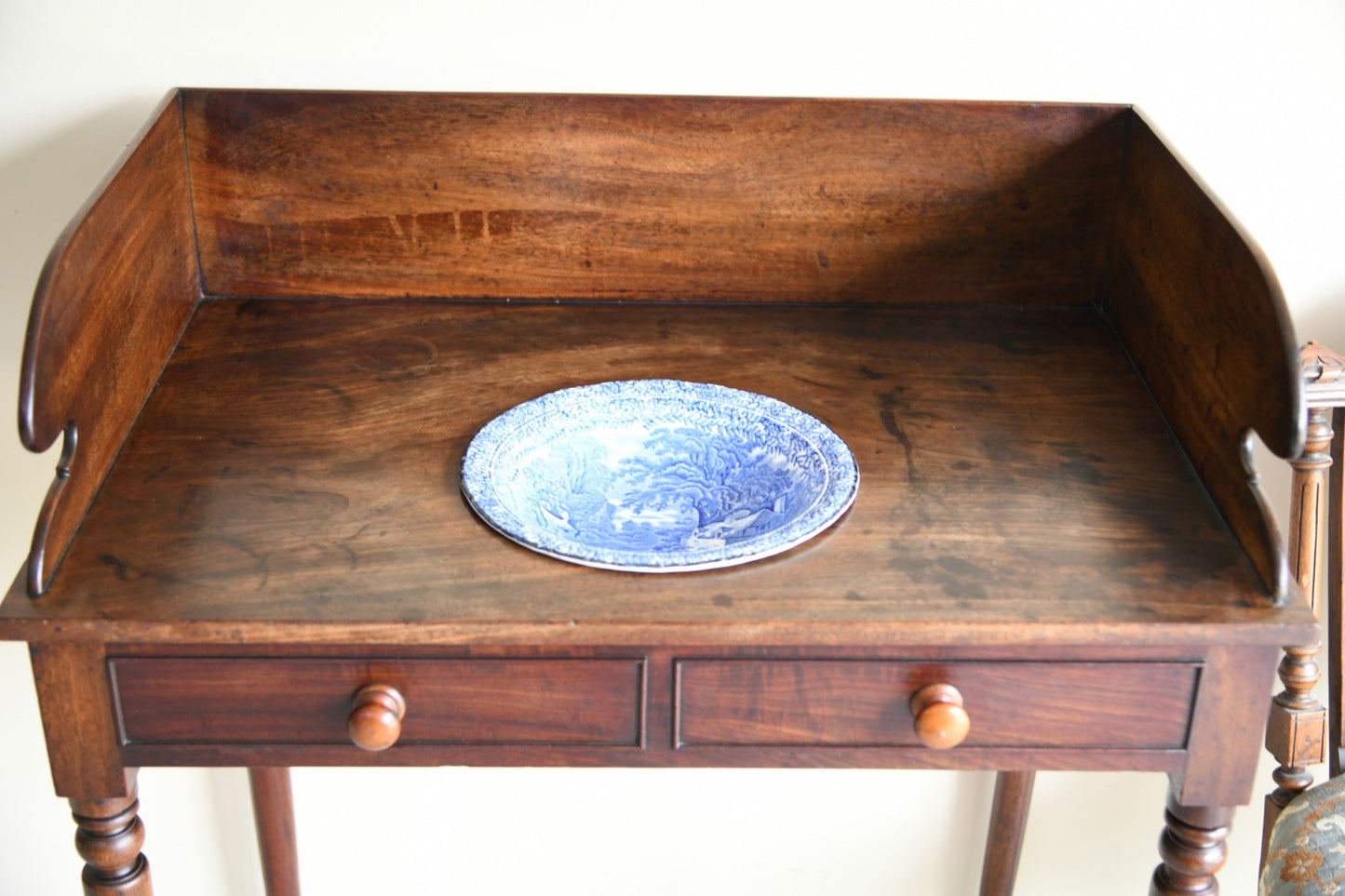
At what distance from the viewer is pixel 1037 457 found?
117 centimetres

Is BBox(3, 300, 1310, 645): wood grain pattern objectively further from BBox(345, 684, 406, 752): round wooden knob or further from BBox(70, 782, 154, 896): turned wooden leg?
BBox(70, 782, 154, 896): turned wooden leg

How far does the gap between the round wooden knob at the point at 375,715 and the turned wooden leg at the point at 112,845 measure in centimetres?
22

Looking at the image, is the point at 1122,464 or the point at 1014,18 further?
the point at 1014,18

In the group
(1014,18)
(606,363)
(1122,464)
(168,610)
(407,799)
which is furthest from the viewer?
(407,799)

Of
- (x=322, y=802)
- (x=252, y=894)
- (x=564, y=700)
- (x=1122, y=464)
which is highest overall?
(x=1122, y=464)

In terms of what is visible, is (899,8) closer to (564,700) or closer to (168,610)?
(564,700)

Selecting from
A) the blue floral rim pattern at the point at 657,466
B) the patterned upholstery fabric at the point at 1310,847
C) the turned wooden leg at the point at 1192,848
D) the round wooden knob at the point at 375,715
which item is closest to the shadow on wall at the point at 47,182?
the blue floral rim pattern at the point at 657,466

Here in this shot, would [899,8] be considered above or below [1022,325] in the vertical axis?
above

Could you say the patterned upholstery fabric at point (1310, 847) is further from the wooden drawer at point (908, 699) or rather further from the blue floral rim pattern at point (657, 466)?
the blue floral rim pattern at point (657, 466)

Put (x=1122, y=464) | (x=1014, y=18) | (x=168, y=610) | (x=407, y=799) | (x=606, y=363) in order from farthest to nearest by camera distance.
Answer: (x=407, y=799) → (x=1014, y=18) → (x=606, y=363) → (x=1122, y=464) → (x=168, y=610)

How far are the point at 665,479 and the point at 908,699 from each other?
0.32 meters

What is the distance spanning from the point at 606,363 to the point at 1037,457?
1.34 ft

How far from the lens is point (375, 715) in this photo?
3.29 feet

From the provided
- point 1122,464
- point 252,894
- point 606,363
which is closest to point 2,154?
point 606,363
